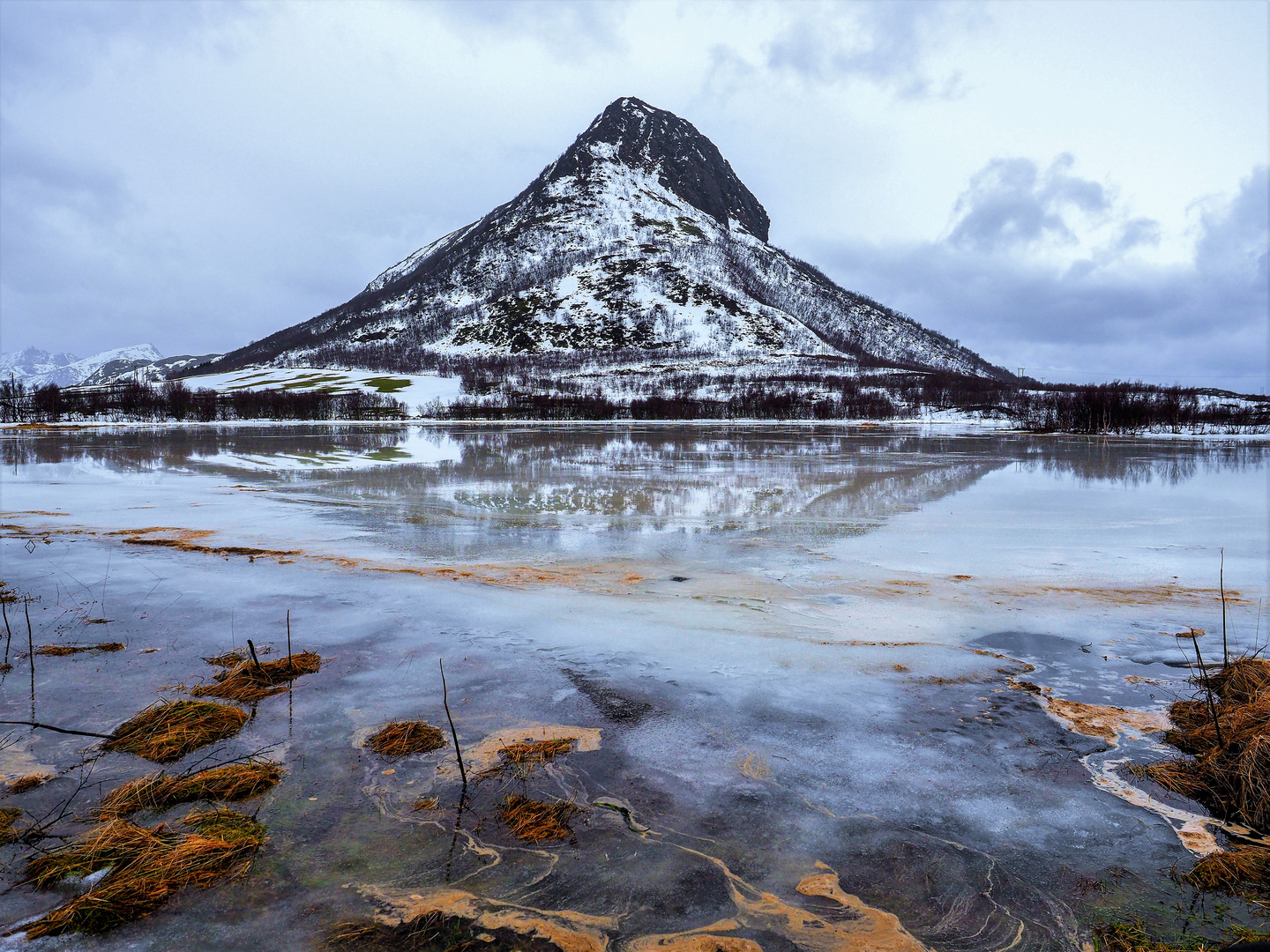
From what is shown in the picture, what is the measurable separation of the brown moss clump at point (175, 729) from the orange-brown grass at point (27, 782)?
363 millimetres

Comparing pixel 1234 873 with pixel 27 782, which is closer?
pixel 1234 873

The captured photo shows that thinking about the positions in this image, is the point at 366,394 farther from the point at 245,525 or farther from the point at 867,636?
the point at 867,636

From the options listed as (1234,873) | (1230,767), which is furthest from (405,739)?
(1230,767)

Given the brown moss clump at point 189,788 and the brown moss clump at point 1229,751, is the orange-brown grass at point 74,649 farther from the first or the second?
the brown moss clump at point 1229,751

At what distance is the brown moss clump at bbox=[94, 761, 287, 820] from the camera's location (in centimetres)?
383

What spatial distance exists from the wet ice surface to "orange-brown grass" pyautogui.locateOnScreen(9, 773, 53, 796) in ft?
0.34

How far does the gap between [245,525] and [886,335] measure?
180276 mm

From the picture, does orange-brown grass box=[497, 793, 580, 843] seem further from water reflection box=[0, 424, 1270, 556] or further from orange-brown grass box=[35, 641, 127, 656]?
water reflection box=[0, 424, 1270, 556]

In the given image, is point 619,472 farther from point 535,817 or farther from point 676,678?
point 535,817

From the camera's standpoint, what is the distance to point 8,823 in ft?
11.9

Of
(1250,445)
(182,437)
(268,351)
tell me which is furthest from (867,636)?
(268,351)

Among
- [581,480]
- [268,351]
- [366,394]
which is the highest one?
[268,351]

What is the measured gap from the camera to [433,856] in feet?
11.3

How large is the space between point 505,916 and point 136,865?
72.0 inches
